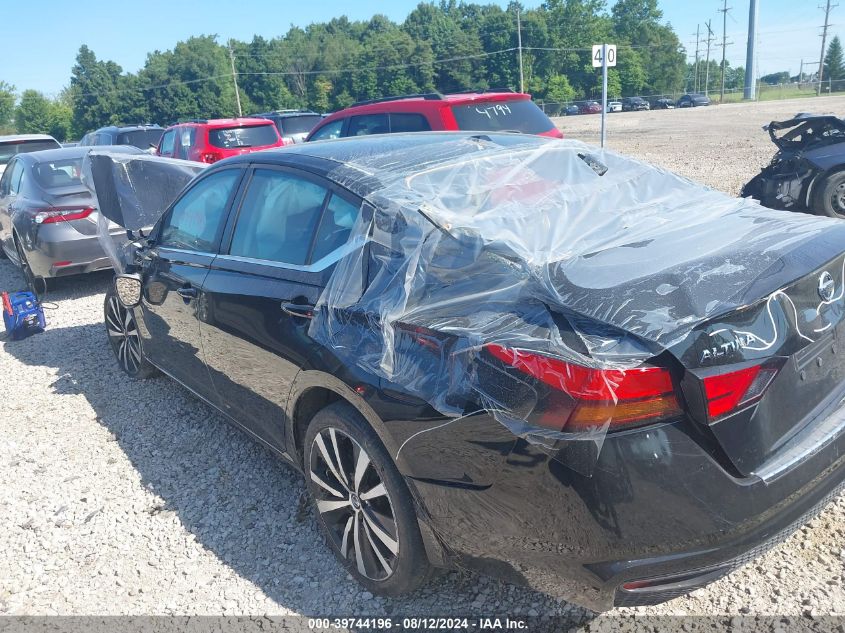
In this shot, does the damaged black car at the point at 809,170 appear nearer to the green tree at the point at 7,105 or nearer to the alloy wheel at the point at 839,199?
the alloy wheel at the point at 839,199

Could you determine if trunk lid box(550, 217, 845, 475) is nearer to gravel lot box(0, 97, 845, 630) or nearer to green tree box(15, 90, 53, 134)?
gravel lot box(0, 97, 845, 630)

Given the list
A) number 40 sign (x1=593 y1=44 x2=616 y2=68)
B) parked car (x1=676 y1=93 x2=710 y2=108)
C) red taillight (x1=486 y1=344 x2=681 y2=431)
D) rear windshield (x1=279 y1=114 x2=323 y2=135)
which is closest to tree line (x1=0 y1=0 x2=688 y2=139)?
parked car (x1=676 y1=93 x2=710 y2=108)

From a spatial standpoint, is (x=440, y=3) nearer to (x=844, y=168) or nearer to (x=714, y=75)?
(x=714, y=75)

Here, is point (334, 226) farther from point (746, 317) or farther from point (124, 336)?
point (124, 336)

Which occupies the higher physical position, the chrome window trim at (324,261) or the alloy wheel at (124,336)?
the chrome window trim at (324,261)

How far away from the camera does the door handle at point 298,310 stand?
275 cm

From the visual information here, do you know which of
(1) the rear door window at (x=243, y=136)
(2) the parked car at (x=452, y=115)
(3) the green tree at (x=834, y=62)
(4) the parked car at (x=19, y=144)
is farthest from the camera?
(3) the green tree at (x=834, y=62)

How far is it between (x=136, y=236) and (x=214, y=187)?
1102mm

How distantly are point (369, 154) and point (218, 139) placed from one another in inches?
396

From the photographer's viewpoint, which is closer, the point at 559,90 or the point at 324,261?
the point at 324,261

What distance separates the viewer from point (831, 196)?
822 cm

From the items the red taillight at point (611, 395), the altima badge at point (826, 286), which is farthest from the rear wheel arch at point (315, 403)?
the altima badge at point (826, 286)

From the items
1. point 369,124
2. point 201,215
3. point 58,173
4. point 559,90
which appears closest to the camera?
point 201,215

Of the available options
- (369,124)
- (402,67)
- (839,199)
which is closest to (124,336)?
(369,124)
